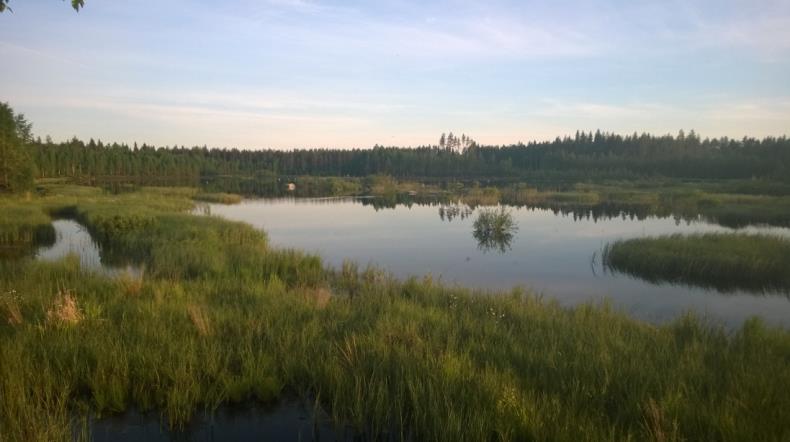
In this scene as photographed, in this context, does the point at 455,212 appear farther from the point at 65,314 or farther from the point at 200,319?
the point at 65,314

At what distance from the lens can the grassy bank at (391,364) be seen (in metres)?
4.99

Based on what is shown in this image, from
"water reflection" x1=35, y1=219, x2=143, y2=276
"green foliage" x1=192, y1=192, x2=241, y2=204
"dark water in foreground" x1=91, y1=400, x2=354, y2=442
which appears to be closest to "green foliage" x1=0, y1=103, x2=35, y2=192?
"water reflection" x1=35, y1=219, x2=143, y2=276

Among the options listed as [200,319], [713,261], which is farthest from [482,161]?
[200,319]

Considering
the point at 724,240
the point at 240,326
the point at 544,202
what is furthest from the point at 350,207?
the point at 240,326

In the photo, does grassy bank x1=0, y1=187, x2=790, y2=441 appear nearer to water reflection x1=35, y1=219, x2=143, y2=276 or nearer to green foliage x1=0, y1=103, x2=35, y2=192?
water reflection x1=35, y1=219, x2=143, y2=276

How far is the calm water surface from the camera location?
14.3 meters

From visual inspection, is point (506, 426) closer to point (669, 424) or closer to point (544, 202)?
point (669, 424)

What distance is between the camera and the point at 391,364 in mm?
6547

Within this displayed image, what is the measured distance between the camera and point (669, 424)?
453 cm

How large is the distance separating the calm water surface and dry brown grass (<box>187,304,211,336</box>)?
9012mm

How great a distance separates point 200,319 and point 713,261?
1778cm

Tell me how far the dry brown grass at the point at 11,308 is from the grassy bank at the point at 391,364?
0.03 metres

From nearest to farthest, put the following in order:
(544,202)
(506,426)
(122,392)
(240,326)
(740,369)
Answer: (506,426) → (122,392) → (740,369) → (240,326) → (544,202)

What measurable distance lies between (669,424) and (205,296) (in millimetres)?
9098
